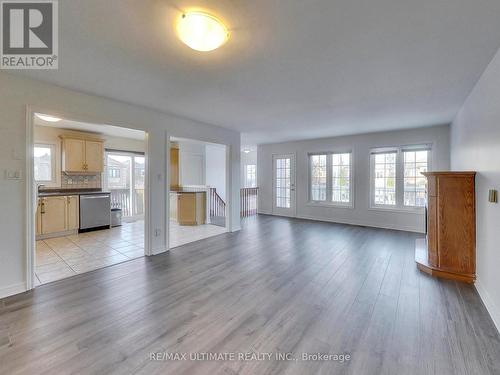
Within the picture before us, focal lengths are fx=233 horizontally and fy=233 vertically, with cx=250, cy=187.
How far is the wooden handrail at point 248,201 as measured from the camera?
26.5 feet

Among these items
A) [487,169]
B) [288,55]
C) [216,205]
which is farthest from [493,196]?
[216,205]

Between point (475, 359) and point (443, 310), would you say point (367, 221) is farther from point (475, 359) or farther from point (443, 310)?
point (475, 359)

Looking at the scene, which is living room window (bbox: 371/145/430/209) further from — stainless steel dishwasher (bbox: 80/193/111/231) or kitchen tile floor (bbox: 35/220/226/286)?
stainless steel dishwasher (bbox: 80/193/111/231)

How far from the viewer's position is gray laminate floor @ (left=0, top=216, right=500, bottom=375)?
1.61 metres

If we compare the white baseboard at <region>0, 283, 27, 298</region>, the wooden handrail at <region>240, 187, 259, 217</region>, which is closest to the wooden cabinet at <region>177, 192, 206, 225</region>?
the wooden handrail at <region>240, 187, 259, 217</region>

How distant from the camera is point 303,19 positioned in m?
1.69

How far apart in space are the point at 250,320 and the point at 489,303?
7.58 feet

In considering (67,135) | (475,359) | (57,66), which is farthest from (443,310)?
(67,135)

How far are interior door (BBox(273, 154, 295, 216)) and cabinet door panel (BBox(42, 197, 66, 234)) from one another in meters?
5.71

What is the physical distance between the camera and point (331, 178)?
267 inches

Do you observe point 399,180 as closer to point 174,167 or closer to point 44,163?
point 174,167

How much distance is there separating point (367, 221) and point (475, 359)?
4751 millimetres

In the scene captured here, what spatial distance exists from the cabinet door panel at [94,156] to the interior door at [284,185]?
5020mm

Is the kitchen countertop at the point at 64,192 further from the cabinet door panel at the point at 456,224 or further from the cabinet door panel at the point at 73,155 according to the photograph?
the cabinet door panel at the point at 456,224
